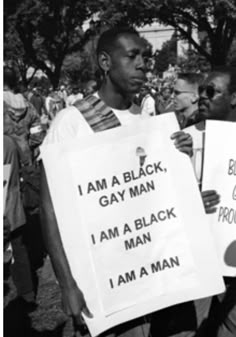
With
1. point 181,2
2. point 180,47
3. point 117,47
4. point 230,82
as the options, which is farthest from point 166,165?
point 180,47

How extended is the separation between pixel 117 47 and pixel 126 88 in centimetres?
18

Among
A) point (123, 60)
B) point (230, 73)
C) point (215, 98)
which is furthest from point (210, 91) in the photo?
point (123, 60)

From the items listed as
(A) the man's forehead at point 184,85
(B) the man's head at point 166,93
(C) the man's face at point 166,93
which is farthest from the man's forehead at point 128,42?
(B) the man's head at point 166,93

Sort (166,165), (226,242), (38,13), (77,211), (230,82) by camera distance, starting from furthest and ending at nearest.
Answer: (38,13)
(230,82)
(226,242)
(166,165)
(77,211)

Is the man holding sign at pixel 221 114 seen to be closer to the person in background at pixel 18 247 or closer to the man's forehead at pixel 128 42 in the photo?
the man's forehead at pixel 128 42

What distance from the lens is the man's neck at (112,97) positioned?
2.88 metres

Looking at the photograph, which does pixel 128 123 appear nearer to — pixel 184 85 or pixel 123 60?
pixel 123 60

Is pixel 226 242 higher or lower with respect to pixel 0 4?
lower

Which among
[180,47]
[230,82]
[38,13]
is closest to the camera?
[230,82]

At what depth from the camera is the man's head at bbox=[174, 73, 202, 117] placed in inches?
206

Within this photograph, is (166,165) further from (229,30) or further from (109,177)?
(229,30)

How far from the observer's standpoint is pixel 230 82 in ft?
11.5

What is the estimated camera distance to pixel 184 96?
5.36 m

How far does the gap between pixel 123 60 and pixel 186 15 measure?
29.3 m
